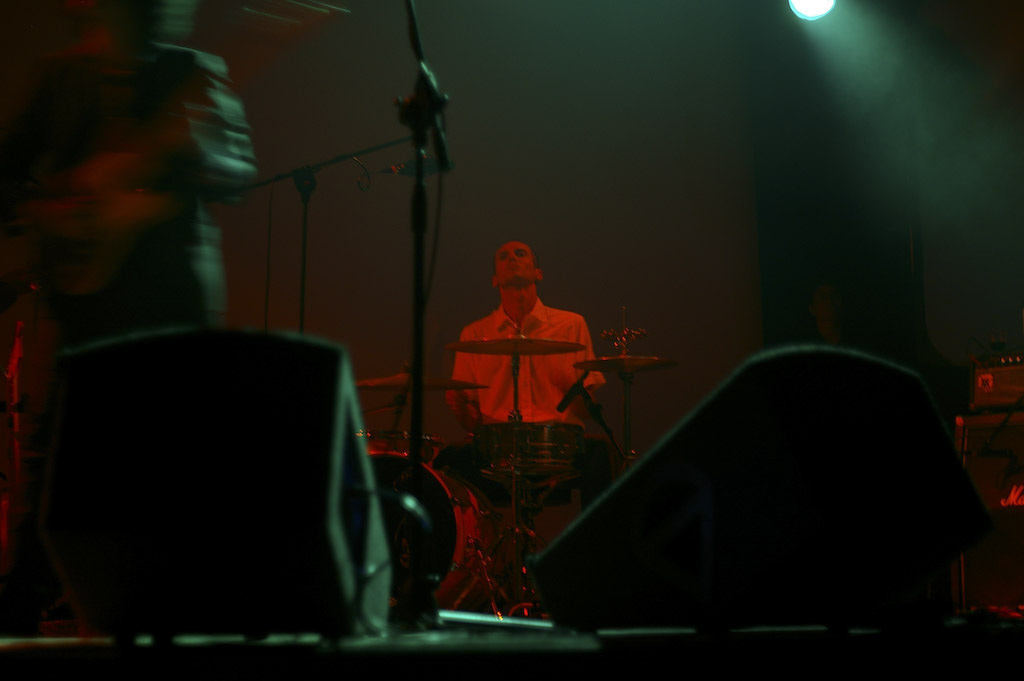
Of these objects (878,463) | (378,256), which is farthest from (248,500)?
(378,256)

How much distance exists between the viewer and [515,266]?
518 centimetres

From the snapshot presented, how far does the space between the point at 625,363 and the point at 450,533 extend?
124cm

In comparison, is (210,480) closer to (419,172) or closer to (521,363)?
(419,172)

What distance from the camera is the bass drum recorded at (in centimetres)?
403

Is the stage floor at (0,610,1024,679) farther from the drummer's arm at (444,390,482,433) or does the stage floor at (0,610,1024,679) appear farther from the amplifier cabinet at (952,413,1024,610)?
the drummer's arm at (444,390,482,433)

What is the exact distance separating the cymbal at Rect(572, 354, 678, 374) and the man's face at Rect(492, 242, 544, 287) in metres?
0.83

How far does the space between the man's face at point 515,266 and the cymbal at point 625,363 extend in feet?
2.72

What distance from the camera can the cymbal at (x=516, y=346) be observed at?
4.24 metres

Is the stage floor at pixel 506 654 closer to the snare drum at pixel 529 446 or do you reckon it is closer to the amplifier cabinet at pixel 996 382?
the snare drum at pixel 529 446

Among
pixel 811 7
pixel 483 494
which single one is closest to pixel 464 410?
pixel 483 494

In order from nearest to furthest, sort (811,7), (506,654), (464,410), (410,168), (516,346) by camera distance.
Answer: (506,654)
(516,346)
(410,168)
(464,410)
(811,7)

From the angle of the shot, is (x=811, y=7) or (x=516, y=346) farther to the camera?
(x=811, y=7)

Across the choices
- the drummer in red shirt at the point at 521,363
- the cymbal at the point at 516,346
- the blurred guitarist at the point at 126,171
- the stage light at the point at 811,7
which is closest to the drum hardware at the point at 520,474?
the cymbal at the point at 516,346

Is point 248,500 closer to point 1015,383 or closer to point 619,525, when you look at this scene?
point 619,525
